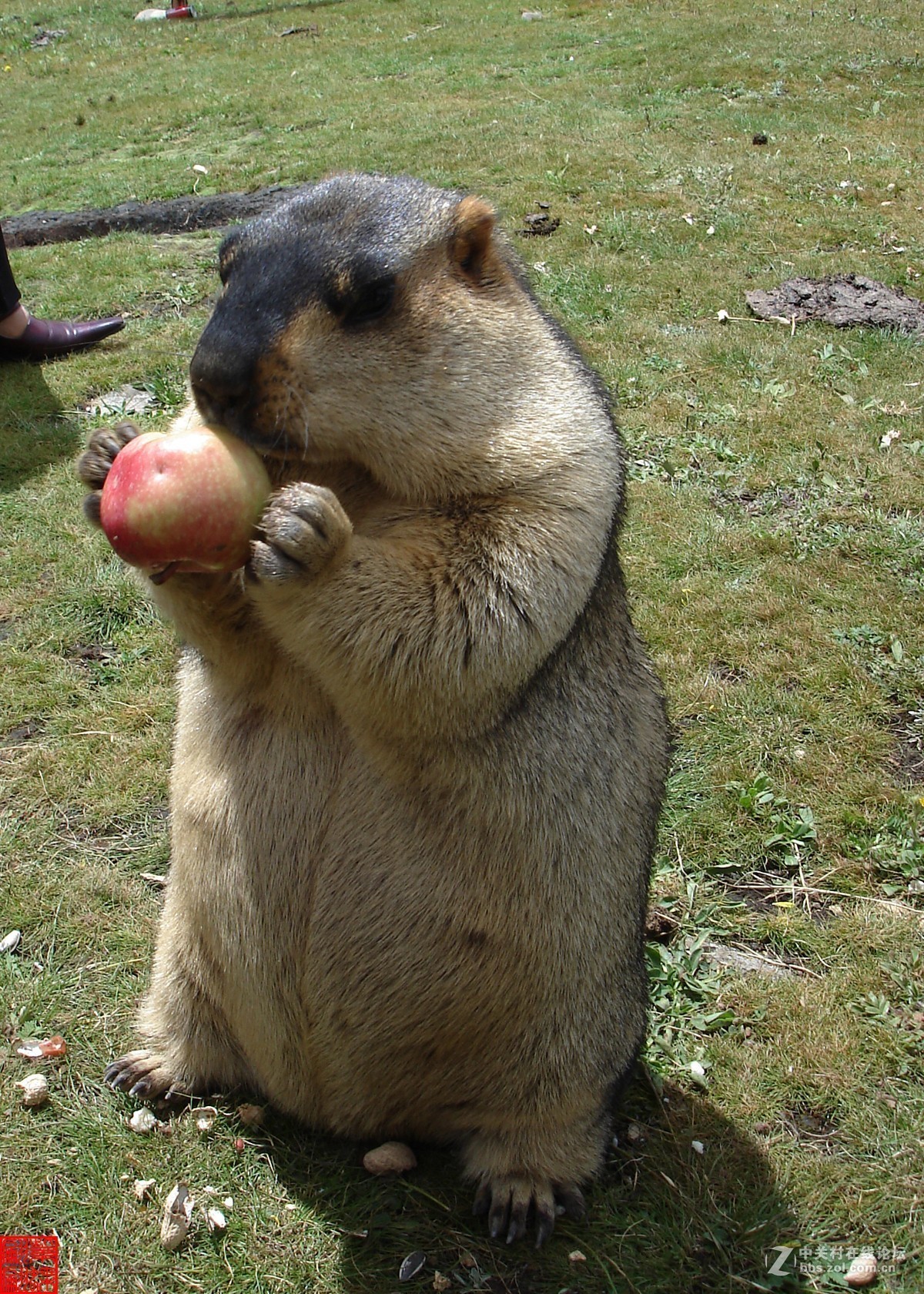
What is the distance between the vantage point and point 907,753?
5.32m

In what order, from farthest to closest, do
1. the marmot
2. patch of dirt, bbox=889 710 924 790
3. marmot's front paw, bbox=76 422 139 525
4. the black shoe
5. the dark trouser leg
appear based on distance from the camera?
the black shoe, the dark trouser leg, patch of dirt, bbox=889 710 924 790, marmot's front paw, bbox=76 422 139 525, the marmot

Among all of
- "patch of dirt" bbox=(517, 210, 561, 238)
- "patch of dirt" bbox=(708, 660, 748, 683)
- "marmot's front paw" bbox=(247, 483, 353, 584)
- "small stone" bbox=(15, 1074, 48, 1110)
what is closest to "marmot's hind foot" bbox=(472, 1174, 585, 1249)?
"small stone" bbox=(15, 1074, 48, 1110)

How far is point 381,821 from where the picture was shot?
3084 millimetres

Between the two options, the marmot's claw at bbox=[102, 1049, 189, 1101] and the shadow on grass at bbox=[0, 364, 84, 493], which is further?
the shadow on grass at bbox=[0, 364, 84, 493]

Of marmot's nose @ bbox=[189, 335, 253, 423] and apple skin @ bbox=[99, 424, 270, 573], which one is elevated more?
marmot's nose @ bbox=[189, 335, 253, 423]

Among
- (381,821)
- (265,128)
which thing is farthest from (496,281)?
(265,128)

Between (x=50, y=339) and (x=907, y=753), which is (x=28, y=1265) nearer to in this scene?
(x=907, y=753)

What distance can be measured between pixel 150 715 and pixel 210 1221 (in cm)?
275

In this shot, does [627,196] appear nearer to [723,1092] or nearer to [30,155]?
[30,155]

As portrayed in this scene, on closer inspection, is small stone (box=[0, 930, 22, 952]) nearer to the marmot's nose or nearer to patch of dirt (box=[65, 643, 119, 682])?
patch of dirt (box=[65, 643, 119, 682])

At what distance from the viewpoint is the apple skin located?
2.75 meters

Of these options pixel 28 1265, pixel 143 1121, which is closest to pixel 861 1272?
pixel 143 1121

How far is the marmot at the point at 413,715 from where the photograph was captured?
292 cm

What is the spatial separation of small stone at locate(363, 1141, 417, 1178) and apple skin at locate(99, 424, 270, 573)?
2.01m
